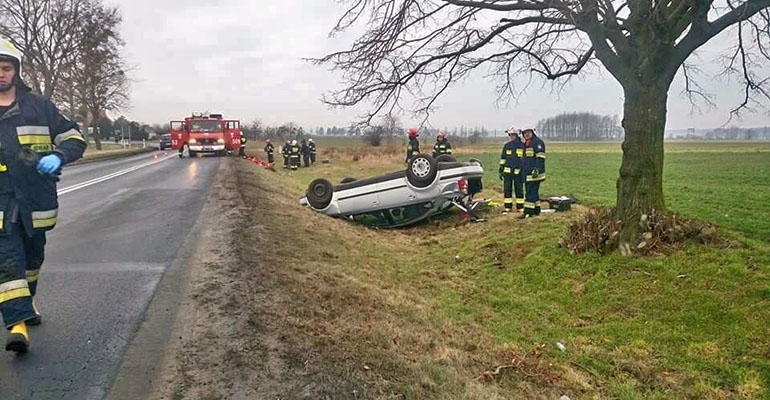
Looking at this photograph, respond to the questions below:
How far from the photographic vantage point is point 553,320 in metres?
5.48

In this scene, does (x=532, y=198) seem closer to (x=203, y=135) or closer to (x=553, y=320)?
(x=553, y=320)

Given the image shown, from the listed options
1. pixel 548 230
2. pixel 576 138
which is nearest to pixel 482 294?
pixel 548 230

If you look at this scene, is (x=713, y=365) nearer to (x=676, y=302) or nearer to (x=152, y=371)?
(x=676, y=302)

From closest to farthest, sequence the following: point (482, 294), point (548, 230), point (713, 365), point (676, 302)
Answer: point (713, 365), point (676, 302), point (482, 294), point (548, 230)

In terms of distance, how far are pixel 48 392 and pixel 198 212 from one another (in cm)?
618

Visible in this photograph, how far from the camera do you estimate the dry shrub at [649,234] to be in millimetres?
6238

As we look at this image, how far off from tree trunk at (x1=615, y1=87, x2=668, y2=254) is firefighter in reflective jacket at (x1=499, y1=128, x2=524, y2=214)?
353 cm

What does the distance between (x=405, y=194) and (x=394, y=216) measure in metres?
0.72

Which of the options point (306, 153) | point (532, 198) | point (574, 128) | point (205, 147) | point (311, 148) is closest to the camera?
point (532, 198)

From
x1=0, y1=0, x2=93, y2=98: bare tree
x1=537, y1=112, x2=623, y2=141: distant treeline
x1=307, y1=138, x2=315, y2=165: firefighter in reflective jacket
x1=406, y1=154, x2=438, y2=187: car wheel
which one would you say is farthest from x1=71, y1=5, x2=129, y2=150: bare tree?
x1=537, y1=112, x2=623, y2=141: distant treeline

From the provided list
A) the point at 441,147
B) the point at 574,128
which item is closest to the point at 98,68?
the point at 441,147

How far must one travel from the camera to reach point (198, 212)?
875cm

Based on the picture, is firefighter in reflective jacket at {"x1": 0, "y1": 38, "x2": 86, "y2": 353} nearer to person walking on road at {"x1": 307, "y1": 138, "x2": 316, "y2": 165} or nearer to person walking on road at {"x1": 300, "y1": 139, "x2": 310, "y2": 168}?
person walking on road at {"x1": 300, "y1": 139, "x2": 310, "y2": 168}

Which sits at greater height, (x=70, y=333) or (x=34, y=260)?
(x=34, y=260)
